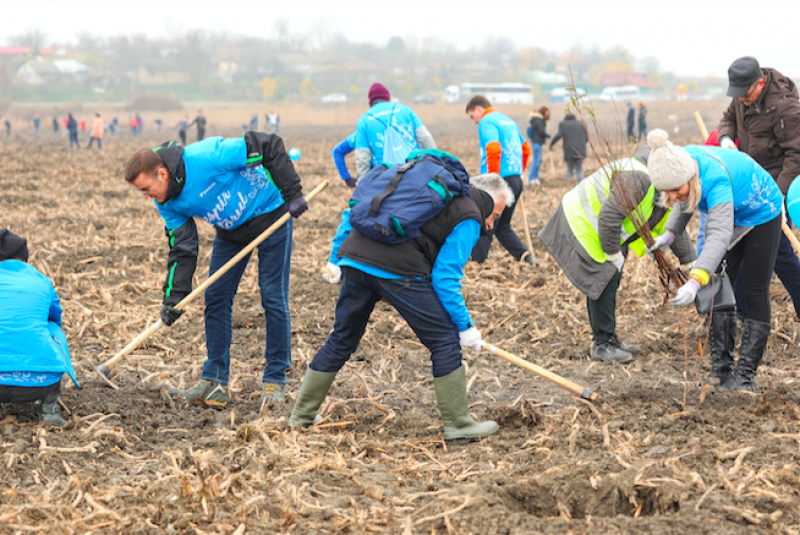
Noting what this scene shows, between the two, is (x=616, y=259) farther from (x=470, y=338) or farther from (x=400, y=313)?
(x=400, y=313)

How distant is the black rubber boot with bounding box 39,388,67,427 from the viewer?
4059 mm

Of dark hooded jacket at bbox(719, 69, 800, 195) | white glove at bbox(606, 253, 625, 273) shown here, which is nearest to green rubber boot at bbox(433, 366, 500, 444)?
white glove at bbox(606, 253, 625, 273)

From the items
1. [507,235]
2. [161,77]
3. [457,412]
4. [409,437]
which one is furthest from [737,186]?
[161,77]

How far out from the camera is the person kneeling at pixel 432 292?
141 inches

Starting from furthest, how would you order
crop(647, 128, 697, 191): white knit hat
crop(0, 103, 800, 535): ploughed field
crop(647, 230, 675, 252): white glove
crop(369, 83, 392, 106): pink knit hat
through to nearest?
crop(369, 83, 392, 106): pink knit hat → crop(647, 230, 675, 252): white glove → crop(647, 128, 697, 191): white knit hat → crop(0, 103, 800, 535): ploughed field

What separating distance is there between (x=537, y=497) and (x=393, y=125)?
415 cm

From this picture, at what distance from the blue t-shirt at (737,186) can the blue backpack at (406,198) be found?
1.40 metres

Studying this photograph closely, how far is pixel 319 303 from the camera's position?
6.71 m

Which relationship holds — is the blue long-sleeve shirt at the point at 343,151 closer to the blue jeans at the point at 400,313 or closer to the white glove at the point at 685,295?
the blue jeans at the point at 400,313

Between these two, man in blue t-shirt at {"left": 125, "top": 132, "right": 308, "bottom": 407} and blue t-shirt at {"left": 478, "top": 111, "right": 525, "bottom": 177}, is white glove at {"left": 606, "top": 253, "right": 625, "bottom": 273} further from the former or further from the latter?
blue t-shirt at {"left": 478, "top": 111, "right": 525, "bottom": 177}

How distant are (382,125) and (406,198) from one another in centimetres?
319

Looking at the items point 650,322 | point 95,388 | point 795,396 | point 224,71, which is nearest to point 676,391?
point 795,396

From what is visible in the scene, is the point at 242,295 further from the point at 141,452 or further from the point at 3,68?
the point at 3,68

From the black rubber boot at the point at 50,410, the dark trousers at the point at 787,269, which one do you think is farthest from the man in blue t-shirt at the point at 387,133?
the black rubber boot at the point at 50,410
